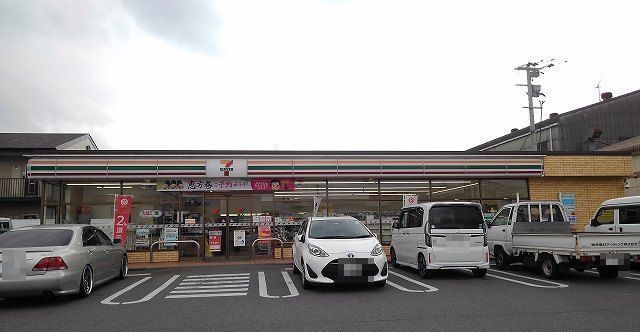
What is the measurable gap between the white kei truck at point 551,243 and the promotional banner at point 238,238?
7699 mm

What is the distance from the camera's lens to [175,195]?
16203mm

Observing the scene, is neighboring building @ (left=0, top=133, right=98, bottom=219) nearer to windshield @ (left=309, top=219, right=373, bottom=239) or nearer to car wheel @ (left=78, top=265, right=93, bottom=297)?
car wheel @ (left=78, top=265, right=93, bottom=297)

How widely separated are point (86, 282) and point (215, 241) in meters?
7.30

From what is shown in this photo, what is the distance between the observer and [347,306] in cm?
765

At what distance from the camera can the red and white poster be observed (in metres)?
14.9

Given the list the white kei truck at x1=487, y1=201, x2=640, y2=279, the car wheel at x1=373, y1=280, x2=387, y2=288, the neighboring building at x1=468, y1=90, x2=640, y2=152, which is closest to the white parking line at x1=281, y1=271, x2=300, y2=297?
the car wheel at x1=373, y1=280, x2=387, y2=288

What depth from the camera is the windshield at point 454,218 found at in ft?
35.2

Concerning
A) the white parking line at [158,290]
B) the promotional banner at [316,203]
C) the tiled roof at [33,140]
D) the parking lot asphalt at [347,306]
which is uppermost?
the tiled roof at [33,140]

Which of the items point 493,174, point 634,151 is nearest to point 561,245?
point 493,174

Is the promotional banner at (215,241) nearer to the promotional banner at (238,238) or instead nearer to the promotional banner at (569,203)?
the promotional banner at (238,238)

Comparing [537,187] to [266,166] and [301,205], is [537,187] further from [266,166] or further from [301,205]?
[266,166]

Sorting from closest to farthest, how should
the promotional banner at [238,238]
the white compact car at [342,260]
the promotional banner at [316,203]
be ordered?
the white compact car at [342,260] < the promotional banner at [238,238] < the promotional banner at [316,203]

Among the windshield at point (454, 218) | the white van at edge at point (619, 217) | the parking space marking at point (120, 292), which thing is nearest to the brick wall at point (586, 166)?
the white van at edge at point (619, 217)

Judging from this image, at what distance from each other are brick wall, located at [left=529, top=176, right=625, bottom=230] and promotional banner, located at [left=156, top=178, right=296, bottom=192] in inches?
364
